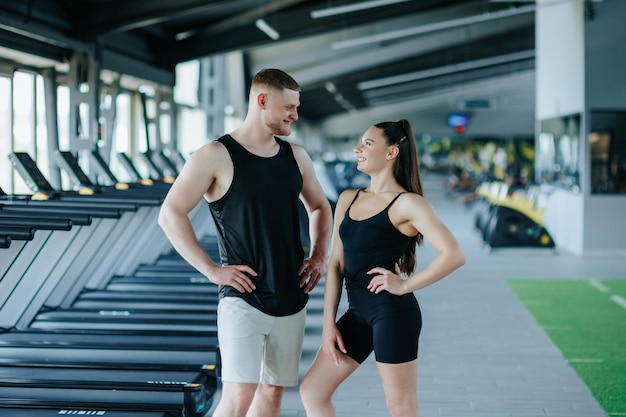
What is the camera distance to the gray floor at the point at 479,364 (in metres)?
4.67

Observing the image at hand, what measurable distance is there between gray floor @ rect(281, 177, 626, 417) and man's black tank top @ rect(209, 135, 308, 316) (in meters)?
1.74

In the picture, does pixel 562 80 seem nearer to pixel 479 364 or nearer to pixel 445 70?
pixel 479 364

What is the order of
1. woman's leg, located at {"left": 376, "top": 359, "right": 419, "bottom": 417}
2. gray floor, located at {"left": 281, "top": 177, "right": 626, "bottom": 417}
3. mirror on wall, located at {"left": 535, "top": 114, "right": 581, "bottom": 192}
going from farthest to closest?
1. mirror on wall, located at {"left": 535, "top": 114, "right": 581, "bottom": 192}
2. gray floor, located at {"left": 281, "top": 177, "right": 626, "bottom": 417}
3. woman's leg, located at {"left": 376, "top": 359, "right": 419, "bottom": 417}

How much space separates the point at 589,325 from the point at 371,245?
4.51 metres

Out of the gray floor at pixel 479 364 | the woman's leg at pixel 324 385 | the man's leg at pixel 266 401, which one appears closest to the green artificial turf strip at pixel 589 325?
the gray floor at pixel 479 364

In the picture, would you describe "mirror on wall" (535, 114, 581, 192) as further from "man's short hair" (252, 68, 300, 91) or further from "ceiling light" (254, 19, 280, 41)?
"man's short hair" (252, 68, 300, 91)

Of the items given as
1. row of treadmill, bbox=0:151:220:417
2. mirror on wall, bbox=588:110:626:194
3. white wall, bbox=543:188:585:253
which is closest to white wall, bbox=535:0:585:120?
mirror on wall, bbox=588:110:626:194

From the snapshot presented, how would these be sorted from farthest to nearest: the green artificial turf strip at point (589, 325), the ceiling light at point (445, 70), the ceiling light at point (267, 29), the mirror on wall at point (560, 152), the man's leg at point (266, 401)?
the ceiling light at point (445, 70) → the ceiling light at point (267, 29) → the mirror on wall at point (560, 152) → the green artificial turf strip at point (589, 325) → the man's leg at point (266, 401)

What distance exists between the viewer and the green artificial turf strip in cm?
516

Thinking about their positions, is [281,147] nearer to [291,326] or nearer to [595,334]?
[291,326]

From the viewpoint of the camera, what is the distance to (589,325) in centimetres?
689

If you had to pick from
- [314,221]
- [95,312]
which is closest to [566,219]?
[95,312]

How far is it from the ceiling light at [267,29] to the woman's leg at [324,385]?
956 centimetres

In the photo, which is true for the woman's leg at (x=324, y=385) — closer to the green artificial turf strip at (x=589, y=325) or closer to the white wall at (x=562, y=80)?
the green artificial turf strip at (x=589, y=325)
